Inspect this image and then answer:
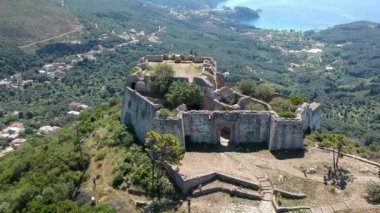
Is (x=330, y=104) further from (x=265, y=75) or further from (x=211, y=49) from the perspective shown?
(x=211, y=49)

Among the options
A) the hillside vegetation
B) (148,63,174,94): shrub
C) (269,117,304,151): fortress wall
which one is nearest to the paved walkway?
(269,117,304,151): fortress wall

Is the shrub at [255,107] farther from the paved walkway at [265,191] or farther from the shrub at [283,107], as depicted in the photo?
the paved walkway at [265,191]

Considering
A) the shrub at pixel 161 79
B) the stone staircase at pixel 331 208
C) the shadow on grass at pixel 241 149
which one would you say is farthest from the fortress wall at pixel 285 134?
the shrub at pixel 161 79

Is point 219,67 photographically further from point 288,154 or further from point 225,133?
point 288,154

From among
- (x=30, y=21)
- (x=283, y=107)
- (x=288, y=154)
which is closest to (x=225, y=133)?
(x=283, y=107)

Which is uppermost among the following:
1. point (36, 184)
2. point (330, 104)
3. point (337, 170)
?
point (337, 170)

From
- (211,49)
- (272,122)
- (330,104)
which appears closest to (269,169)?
(272,122)

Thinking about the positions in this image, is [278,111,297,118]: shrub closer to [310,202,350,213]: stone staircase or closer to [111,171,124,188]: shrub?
[310,202,350,213]: stone staircase
